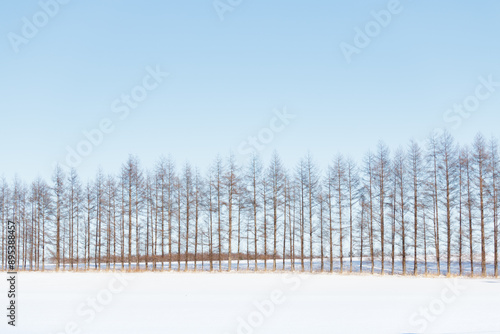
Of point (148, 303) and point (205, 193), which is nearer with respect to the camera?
point (148, 303)

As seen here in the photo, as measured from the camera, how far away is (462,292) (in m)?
19.6

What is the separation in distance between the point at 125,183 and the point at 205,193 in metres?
8.62

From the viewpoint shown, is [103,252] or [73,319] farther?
[103,252]

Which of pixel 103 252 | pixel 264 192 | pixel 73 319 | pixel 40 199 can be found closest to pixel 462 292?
pixel 73 319

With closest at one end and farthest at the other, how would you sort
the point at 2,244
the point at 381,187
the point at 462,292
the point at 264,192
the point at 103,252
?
the point at 462,292
the point at 381,187
the point at 264,192
the point at 103,252
the point at 2,244

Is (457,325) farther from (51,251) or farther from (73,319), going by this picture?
(51,251)

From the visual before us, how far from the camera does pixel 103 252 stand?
46812mm

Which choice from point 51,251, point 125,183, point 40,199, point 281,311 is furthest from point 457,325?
point 40,199

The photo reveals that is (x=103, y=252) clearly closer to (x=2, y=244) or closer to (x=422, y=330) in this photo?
(x=2, y=244)

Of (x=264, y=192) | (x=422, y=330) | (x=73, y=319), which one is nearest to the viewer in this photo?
(x=422, y=330)

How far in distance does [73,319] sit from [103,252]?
36888 mm

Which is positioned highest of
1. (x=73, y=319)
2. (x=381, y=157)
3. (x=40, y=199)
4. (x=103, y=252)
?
(x=381, y=157)

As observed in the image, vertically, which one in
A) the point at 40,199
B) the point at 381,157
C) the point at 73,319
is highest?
the point at 381,157

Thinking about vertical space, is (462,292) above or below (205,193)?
below
